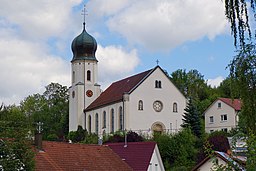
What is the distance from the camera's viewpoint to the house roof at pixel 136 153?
42.8 m

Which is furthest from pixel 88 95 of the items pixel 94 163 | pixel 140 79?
pixel 94 163

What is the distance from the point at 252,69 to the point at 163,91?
61152mm

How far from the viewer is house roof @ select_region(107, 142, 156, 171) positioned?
4278 centimetres

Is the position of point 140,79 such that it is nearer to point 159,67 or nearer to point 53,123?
point 159,67

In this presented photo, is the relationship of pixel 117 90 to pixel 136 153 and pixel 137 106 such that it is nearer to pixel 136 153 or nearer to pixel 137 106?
pixel 137 106

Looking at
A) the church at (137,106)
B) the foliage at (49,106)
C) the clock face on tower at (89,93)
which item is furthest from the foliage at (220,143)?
the foliage at (49,106)

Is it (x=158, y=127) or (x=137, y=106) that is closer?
(x=137, y=106)

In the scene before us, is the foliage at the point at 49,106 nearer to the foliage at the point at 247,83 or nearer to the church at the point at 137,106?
the church at the point at 137,106

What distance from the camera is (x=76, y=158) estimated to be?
38094mm

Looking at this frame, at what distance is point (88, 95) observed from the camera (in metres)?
86.8

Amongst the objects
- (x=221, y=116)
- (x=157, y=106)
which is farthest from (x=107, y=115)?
(x=221, y=116)

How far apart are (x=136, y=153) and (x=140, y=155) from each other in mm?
533

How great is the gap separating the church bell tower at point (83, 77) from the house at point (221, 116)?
54.1 ft

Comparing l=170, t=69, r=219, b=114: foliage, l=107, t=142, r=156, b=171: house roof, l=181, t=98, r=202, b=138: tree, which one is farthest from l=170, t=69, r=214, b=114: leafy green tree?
l=107, t=142, r=156, b=171: house roof
